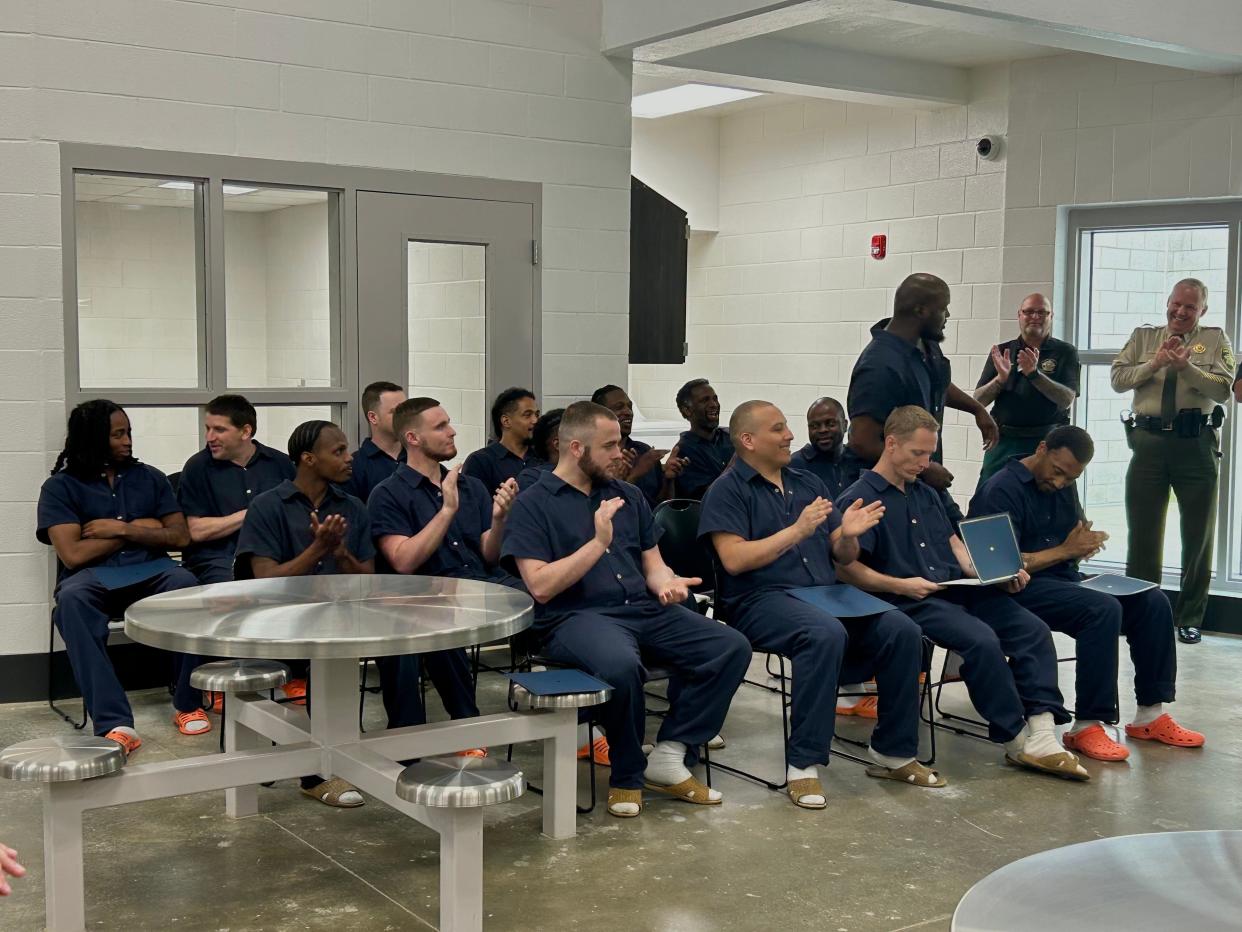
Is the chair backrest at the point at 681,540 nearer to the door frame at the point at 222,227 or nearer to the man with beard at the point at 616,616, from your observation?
the man with beard at the point at 616,616

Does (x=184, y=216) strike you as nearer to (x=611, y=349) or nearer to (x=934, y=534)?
(x=611, y=349)

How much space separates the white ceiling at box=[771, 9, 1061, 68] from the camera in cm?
709

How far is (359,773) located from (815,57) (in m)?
5.27

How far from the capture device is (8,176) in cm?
519

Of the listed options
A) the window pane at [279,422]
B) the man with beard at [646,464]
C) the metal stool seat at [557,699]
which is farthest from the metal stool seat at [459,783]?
the window pane at [279,422]

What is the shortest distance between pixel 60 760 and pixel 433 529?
5.28 ft

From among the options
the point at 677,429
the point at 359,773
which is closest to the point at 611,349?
the point at 677,429

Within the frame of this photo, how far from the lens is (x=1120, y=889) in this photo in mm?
1396

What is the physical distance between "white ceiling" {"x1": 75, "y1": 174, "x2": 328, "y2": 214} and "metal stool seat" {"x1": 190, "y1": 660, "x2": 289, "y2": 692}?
227cm

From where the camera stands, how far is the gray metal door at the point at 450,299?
608 centimetres

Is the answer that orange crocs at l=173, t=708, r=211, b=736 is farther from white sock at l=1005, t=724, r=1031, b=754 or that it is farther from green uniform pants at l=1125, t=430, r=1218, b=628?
green uniform pants at l=1125, t=430, r=1218, b=628

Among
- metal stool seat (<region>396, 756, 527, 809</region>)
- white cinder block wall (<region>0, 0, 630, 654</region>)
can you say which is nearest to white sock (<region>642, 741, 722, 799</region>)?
metal stool seat (<region>396, 756, 527, 809</region>)

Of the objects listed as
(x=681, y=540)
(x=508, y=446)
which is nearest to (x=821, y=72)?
(x=508, y=446)

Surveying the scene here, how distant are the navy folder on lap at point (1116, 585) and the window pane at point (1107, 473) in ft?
8.93
